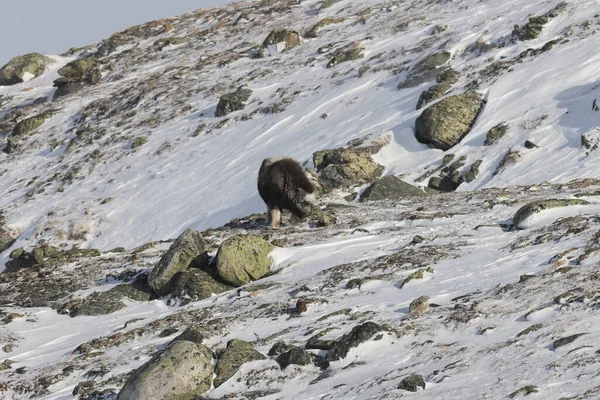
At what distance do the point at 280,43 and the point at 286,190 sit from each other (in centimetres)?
2329

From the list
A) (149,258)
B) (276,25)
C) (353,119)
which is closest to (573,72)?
(353,119)

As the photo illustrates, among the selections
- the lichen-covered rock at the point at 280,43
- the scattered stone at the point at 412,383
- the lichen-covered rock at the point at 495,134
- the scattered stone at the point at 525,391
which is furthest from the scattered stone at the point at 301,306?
the lichen-covered rock at the point at 280,43

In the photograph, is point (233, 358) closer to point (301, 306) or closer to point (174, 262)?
point (301, 306)

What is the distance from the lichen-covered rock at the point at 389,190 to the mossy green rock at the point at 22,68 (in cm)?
3335

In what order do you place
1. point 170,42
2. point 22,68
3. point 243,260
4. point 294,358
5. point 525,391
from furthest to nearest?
point 22,68 < point 170,42 < point 243,260 < point 294,358 < point 525,391

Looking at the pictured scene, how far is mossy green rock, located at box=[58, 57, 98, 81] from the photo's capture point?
43375 millimetres

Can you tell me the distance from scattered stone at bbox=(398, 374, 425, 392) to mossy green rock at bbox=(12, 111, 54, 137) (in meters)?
34.3

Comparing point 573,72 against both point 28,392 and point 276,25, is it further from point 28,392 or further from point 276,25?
point 276,25

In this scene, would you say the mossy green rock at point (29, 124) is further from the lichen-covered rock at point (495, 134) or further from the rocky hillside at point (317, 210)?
the lichen-covered rock at point (495, 134)

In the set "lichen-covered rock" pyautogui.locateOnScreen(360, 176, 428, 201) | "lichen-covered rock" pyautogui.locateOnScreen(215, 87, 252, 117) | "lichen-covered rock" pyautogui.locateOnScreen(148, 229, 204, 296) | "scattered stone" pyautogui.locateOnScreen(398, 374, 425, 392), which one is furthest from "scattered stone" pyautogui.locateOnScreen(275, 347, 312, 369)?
"lichen-covered rock" pyautogui.locateOnScreen(215, 87, 252, 117)

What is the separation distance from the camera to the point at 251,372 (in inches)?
312

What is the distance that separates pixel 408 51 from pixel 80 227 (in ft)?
45.6

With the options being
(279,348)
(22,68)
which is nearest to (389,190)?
(279,348)

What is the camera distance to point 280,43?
3753 centimetres
